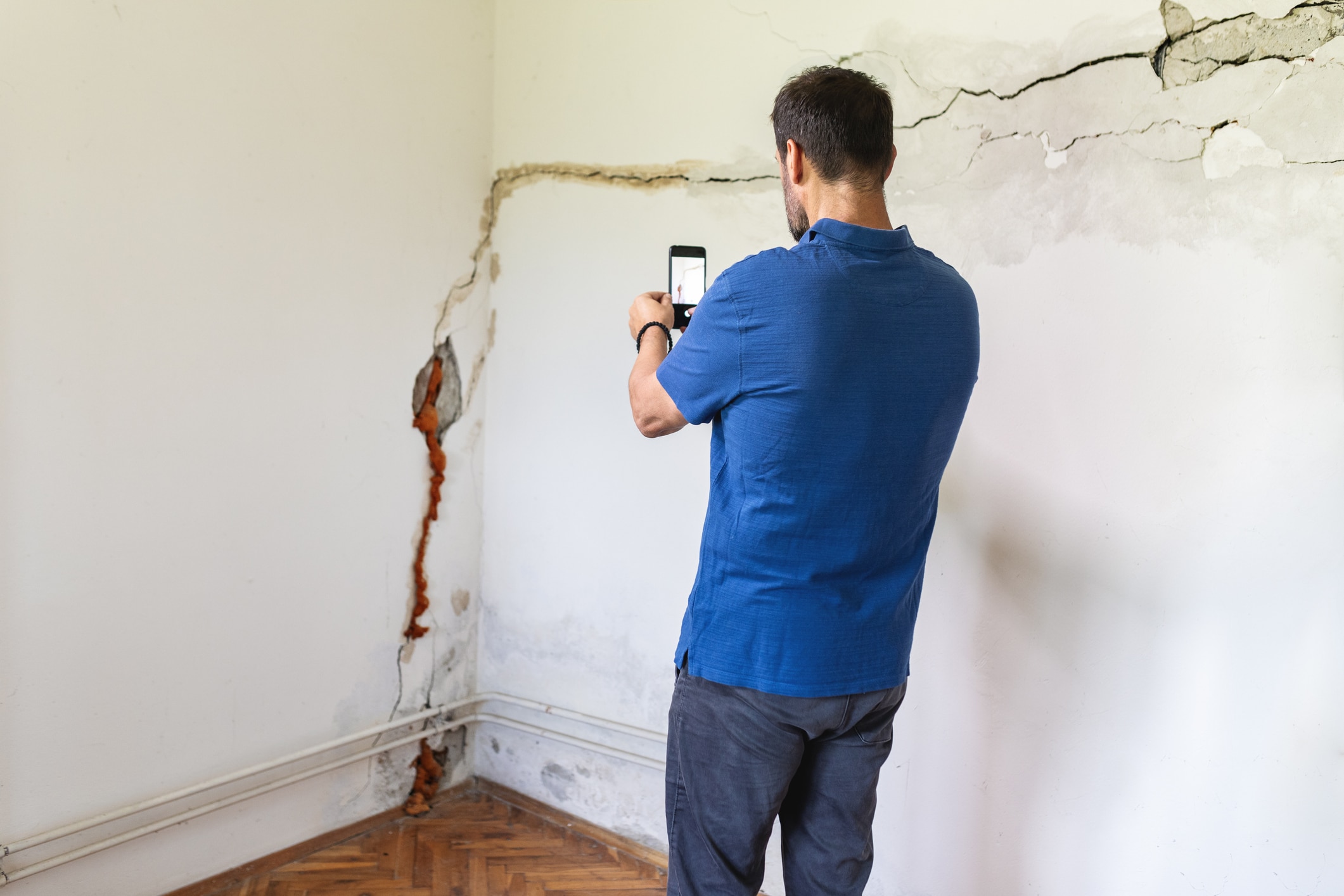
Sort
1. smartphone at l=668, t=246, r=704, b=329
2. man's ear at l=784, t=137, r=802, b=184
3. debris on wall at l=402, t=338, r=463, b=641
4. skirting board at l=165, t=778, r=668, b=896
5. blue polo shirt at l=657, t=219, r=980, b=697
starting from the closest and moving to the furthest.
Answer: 1. blue polo shirt at l=657, t=219, r=980, b=697
2. man's ear at l=784, t=137, r=802, b=184
3. smartphone at l=668, t=246, r=704, b=329
4. skirting board at l=165, t=778, r=668, b=896
5. debris on wall at l=402, t=338, r=463, b=641

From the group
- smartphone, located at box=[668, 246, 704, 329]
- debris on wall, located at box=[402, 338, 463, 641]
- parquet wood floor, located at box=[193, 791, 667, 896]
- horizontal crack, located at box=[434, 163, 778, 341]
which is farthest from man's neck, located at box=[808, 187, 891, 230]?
parquet wood floor, located at box=[193, 791, 667, 896]

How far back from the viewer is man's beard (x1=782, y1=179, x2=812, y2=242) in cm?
121

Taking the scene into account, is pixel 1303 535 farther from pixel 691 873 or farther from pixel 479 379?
pixel 479 379

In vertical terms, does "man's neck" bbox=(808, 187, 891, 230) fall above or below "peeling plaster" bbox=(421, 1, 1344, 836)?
below

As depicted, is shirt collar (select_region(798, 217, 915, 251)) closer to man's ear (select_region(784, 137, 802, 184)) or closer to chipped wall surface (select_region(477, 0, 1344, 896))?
man's ear (select_region(784, 137, 802, 184))

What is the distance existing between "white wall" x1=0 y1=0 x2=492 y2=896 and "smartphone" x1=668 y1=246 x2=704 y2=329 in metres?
0.99

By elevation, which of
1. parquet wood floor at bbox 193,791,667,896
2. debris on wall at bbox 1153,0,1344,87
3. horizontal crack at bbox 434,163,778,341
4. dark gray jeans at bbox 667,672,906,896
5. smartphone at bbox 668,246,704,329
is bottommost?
parquet wood floor at bbox 193,791,667,896

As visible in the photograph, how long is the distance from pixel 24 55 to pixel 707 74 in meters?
1.39

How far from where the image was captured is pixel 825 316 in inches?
41.8

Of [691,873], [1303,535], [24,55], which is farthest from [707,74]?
[691,873]

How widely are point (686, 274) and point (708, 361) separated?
23.3 inches

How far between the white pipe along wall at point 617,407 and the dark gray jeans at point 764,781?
2.18ft

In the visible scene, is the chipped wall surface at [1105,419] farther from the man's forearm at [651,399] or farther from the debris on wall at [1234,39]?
the man's forearm at [651,399]

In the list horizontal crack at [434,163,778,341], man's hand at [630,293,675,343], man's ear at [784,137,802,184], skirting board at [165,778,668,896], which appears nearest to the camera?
man's ear at [784,137,802,184]
